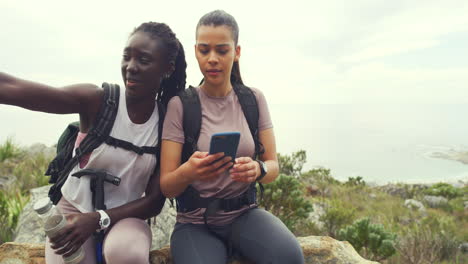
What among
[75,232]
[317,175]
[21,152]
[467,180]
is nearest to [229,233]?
[75,232]

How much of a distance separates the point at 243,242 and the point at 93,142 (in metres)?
1.22

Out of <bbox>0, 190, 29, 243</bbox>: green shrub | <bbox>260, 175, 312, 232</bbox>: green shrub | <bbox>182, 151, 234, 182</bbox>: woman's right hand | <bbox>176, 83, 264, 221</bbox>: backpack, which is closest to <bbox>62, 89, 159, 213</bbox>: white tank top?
<bbox>176, 83, 264, 221</bbox>: backpack

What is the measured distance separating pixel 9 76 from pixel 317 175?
1853 cm

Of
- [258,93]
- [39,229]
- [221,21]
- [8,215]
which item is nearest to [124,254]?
[258,93]

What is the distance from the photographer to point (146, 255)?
2.23 m

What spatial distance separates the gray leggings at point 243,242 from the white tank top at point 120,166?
48 centimetres

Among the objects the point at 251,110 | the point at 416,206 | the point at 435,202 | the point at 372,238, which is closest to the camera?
the point at 251,110

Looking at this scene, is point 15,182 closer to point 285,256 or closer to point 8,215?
point 8,215

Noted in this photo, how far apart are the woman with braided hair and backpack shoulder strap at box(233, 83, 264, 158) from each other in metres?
0.55

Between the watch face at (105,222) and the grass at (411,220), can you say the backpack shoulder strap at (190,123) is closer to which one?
the watch face at (105,222)

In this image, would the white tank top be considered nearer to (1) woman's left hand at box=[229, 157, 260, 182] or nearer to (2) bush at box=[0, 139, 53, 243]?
(1) woman's left hand at box=[229, 157, 260, 182]

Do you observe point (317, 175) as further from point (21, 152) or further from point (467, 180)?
point (467, 180)

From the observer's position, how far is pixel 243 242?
2.50 meters

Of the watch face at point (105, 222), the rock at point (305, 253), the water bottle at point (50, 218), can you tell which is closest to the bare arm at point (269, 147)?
the rock at point (305, 253)
